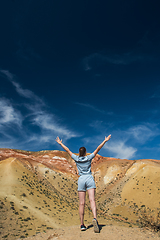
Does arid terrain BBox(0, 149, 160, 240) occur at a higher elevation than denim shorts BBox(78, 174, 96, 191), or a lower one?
lower

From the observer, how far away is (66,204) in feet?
86.3

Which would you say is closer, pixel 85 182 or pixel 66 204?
pixel 85 182

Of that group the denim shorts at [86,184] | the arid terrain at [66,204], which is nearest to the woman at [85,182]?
the denim shorts at [86,184]

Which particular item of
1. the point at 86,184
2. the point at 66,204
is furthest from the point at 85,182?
the point at 66,204

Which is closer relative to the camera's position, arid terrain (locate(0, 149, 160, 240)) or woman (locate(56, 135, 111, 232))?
woman (locate(56, 135, 111, 232))

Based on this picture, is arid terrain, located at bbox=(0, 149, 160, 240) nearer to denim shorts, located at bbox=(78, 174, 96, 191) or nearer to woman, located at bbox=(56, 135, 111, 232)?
woman, located at bbox=(56, 135, 111, 232)

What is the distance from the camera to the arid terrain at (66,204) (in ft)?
21.1

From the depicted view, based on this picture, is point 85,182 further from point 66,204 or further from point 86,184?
point 66,204

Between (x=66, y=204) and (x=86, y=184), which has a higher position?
(x=86, y=184)

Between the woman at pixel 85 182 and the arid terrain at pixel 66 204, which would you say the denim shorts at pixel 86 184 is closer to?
the woman at pixel 85 182

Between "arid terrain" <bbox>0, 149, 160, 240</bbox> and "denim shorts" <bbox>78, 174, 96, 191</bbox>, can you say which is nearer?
"denim shorts" <bbox>78, 174, 96, 191</bbox>

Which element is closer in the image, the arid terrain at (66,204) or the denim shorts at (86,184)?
the denim shorts at (86,184)

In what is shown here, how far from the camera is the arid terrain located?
643 centimetres

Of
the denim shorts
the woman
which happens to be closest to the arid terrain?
the woman
